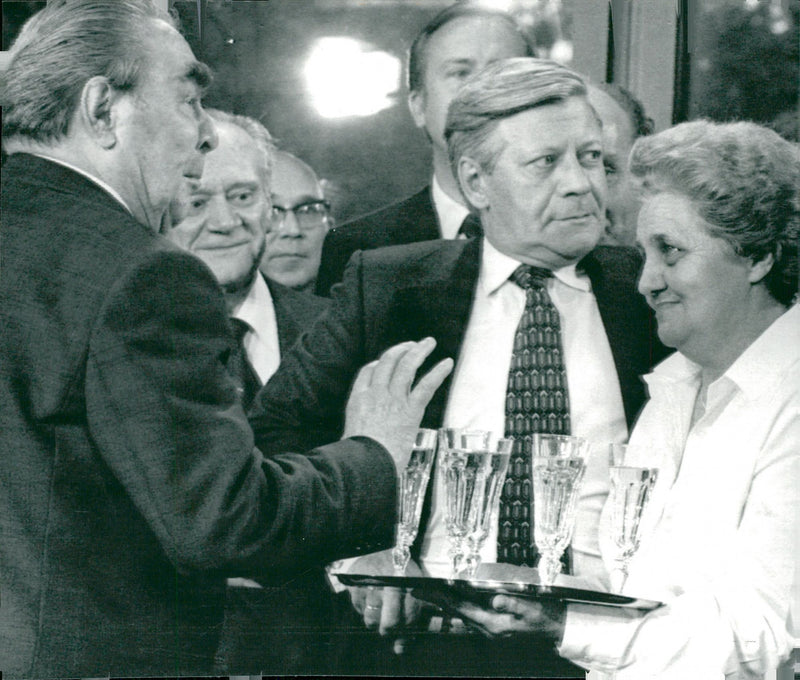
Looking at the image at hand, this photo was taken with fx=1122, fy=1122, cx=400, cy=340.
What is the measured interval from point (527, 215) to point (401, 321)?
0.35 metres

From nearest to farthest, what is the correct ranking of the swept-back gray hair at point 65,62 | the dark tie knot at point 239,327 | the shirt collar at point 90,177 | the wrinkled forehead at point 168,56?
the shirt collar at point 90,177 → the swept-back gray hair at point 65,62 → the wrinkled forehead at point 168,56 → the dark tie knot at point 239,327

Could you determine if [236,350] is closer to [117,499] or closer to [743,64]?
[117,499]

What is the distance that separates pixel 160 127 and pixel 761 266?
4.18 feet

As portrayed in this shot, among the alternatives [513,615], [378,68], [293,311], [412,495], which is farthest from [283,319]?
[513,615]

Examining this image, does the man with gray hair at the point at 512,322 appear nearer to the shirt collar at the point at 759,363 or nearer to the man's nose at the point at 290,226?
the shirt collar at the point at 759,363

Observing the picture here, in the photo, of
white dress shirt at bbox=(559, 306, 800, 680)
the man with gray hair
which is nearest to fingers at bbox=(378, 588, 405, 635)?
the man with gray hair

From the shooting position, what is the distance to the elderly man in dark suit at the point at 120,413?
185cm

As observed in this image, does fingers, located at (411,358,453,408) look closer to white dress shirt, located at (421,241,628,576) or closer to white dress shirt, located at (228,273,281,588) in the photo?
white dress shirt, located at (421,241,628,576)

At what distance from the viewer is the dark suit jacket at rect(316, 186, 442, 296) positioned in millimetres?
2455

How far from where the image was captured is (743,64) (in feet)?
8.22

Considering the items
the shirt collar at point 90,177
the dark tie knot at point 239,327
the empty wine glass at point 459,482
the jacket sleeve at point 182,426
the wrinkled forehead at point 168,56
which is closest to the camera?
the jacket sleeve at point 182,426

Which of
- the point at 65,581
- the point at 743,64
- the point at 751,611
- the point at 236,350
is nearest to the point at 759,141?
the point at 743,64

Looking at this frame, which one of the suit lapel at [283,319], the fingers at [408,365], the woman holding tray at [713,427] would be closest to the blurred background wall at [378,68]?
the woman holding tray at [713,427]

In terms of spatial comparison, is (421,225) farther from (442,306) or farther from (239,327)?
(239,327)
